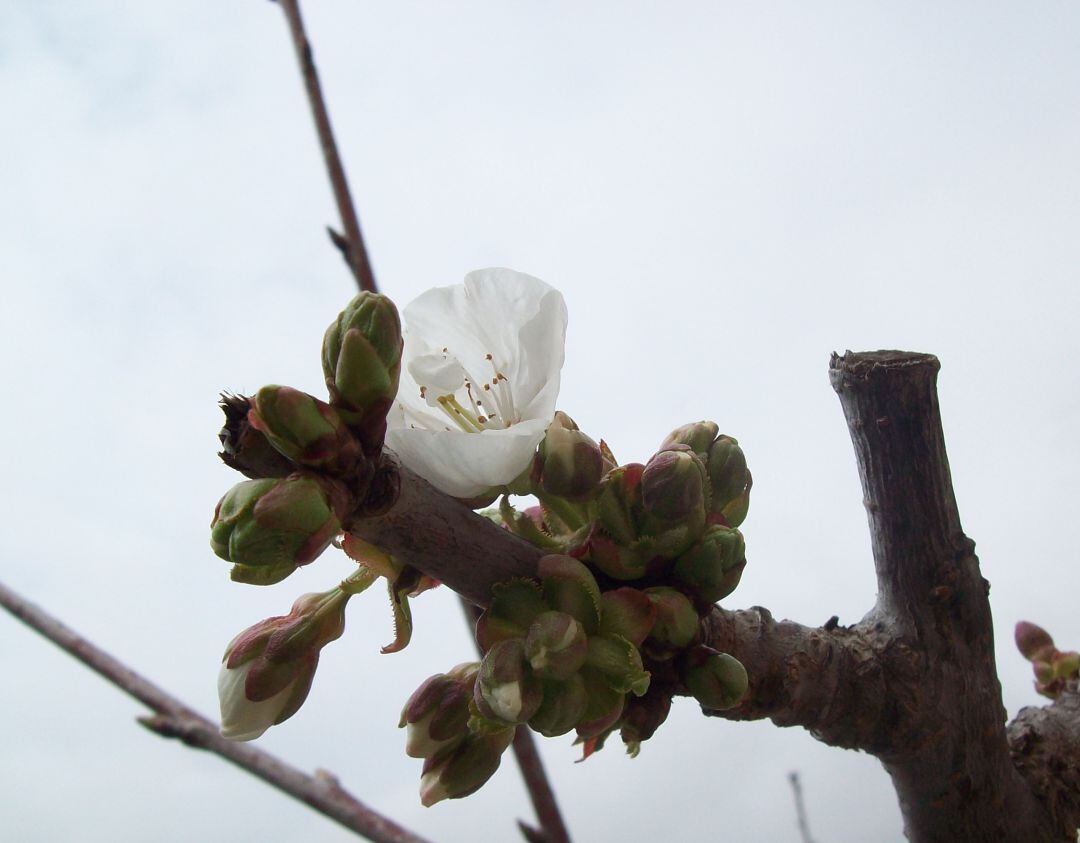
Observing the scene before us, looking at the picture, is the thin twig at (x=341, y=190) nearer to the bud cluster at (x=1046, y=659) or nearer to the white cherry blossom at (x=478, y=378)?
the white cherry blossom at (x=478, y=378)

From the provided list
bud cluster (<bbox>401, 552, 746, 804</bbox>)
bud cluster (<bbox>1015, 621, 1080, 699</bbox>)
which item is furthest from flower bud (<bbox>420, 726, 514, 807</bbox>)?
bud cluster (<bbox>1015, 621, 1080, 699</bbox>)

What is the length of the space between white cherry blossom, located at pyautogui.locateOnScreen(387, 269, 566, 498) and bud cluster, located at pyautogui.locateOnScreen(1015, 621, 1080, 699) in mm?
971

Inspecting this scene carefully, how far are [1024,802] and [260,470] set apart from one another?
992 millimetres

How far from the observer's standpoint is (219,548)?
542 millimetres

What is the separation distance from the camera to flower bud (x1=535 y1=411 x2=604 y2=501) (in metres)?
0.71

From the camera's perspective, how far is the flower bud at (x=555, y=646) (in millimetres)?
620

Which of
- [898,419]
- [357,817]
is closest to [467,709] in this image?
[357,817]

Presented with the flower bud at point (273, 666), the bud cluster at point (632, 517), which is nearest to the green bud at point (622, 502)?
the bud cluster at point (632, 517)

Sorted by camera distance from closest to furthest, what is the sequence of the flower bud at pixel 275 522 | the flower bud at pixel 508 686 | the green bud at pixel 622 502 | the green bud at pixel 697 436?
the flower bud at pixel 275 522 < the flower bud at pixel 508 686 < the green bud at pixel 622 502 < the green bud at pixel 697 436

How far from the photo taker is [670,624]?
27.8 inches

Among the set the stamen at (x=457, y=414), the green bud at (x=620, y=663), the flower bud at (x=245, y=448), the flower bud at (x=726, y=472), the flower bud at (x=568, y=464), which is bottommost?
the green bud at (x=620, y=663)

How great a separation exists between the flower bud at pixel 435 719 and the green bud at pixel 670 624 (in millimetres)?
168

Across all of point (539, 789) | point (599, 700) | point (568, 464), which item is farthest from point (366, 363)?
point (539, 789)

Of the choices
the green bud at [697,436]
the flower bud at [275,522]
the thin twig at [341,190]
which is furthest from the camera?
the thin twig at [341,190]
